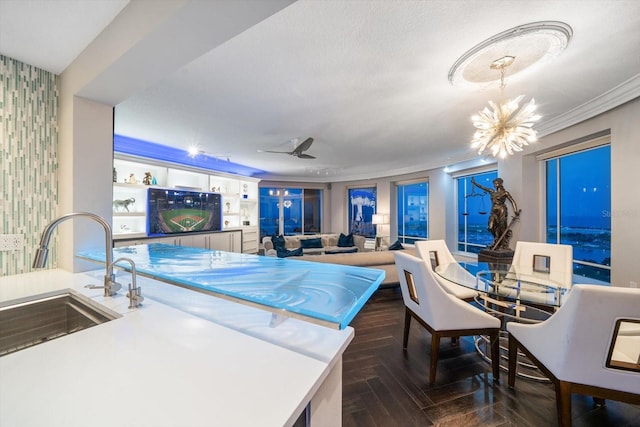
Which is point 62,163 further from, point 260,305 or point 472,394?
point 472,394

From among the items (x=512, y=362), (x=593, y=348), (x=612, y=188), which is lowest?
(x=512, y=362)

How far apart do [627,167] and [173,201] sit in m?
6.60

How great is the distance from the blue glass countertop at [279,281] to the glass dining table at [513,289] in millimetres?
1468

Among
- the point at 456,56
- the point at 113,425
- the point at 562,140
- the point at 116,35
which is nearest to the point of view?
the point at 113,425

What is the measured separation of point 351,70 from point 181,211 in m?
4.43

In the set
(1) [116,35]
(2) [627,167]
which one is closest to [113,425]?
(1) [116,35]

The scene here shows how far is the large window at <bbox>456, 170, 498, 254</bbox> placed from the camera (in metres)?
5.19

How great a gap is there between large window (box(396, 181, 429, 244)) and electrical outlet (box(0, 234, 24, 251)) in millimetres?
6739

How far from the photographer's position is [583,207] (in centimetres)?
345

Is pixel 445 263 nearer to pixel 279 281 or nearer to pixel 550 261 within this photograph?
pixel 550 261

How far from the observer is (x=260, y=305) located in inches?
36.3

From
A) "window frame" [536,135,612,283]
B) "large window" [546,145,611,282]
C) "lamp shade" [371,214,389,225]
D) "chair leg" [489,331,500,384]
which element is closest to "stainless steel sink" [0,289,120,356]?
"chair leg" [489,331,500,384]

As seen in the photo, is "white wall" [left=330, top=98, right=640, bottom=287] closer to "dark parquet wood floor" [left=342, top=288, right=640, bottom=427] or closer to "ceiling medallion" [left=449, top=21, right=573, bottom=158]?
"ceiling medallion" [left=449, top=21, right=573, bottom=158]

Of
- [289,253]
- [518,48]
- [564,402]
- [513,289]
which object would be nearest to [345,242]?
[289,253]
